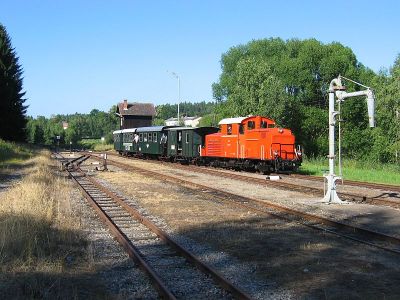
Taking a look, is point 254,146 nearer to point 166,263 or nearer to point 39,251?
point 166,263

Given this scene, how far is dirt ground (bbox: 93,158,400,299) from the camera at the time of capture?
253 inches

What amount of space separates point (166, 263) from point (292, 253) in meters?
2.21

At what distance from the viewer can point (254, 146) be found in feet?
87.1

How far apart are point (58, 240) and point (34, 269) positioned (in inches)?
86.2

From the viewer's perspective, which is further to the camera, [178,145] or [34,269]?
[178,145]

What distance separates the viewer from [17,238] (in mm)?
8055

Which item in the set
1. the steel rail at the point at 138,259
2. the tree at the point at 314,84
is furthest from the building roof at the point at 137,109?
the steel rail at the point at 138,259

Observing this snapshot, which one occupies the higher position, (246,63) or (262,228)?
(246,63)

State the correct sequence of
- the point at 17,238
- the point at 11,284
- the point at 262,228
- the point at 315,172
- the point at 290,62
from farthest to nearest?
the point at 290,62 → the point at 315,172 → the point at 262,228 → the point at 17,238 → the point at 11,284

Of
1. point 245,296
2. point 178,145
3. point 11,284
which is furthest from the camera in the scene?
point 178,145

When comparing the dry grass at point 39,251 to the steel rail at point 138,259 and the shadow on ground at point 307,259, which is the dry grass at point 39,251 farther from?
the shadow on ground at point 307,259

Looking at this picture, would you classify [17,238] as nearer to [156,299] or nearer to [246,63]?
[156,299]

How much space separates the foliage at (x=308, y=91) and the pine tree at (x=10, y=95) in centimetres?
2223

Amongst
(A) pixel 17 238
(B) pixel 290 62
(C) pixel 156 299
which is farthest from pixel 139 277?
(B) pixel 290 62
